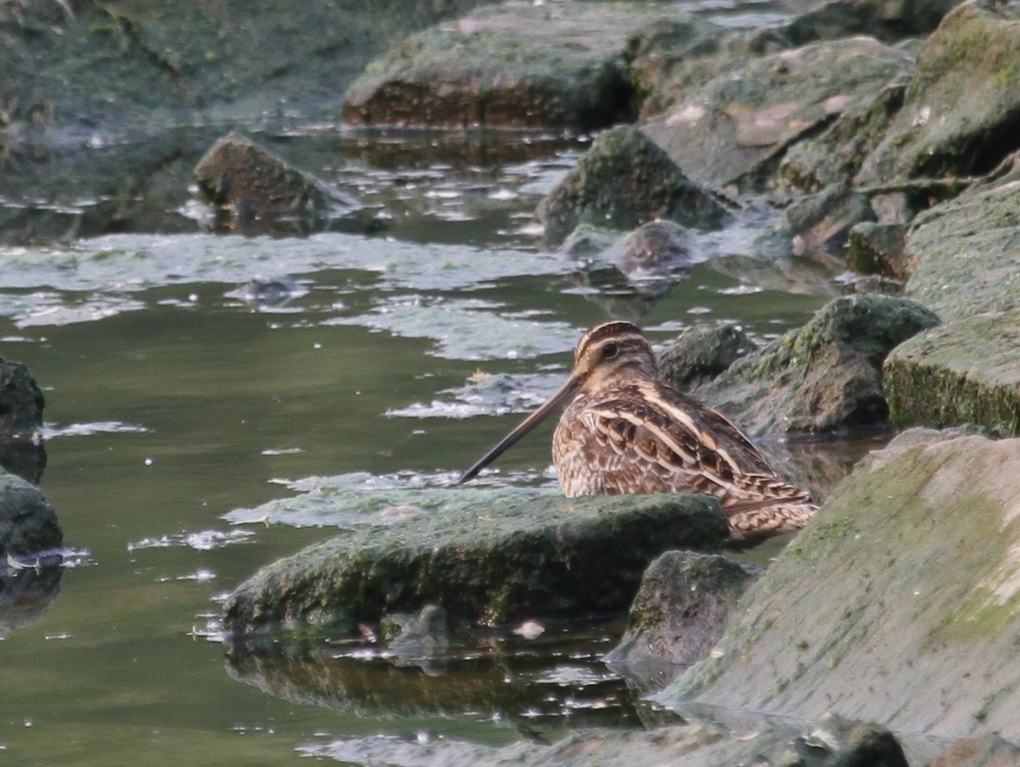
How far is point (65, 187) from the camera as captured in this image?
13883 millimetres

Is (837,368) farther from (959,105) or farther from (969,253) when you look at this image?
(959,105)

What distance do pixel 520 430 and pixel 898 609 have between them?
282cm

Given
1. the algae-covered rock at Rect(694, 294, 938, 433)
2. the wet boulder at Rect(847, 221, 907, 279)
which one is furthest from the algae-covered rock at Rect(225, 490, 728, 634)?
the wet boulder at Rect(847, 221, 907, 279)

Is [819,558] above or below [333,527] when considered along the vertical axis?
above

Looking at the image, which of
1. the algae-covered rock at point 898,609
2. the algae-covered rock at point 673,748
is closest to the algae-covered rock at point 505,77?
the algae-covered rock at point 898,609

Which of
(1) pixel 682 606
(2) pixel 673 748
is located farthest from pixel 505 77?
(2) pixel 673 748

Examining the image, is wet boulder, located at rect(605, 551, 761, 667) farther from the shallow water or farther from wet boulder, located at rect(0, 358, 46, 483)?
wet boulder, located at rect(0, 358, 46, 483)

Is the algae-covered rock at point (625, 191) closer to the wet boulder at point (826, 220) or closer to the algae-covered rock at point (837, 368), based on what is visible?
the wet boulder at point (826, 220)

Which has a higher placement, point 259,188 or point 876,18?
point 876,18

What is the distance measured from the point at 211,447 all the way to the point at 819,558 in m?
3.25

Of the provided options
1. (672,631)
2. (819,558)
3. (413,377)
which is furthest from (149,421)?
(819,558)

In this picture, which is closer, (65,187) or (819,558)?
(819,558)

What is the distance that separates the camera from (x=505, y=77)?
15250 mm

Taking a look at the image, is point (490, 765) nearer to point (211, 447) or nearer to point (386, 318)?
point (211, 447)
